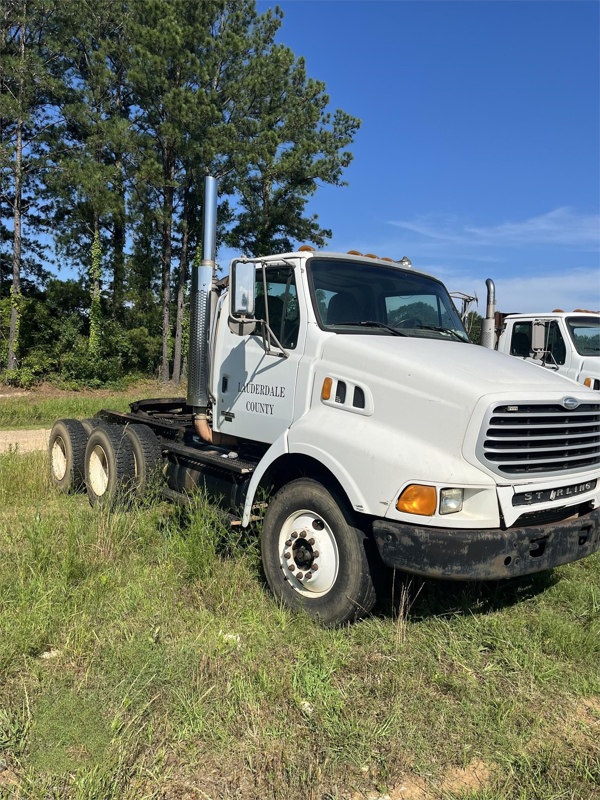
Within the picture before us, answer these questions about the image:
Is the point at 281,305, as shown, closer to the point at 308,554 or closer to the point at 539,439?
the point at 308,554

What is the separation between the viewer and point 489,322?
5941 mm

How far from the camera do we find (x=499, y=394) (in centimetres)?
335

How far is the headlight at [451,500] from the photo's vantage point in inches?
130

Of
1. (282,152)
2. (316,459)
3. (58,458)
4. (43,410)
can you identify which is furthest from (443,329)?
(282,152)

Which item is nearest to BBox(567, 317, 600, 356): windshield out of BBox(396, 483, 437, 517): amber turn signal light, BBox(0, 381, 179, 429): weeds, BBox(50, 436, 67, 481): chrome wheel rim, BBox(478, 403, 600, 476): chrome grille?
BBox(478, 403, 600, 476): chrome grille

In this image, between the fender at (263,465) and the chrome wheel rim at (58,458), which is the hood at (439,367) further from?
the chrome wheel rim at (58,458)

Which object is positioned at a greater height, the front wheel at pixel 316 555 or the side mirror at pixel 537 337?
the side mirror at pixel 537 337

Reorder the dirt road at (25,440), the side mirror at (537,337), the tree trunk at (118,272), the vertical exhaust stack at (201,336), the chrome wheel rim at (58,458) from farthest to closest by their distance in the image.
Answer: the tree trunk at (118,272)
the dirt road at (25,440)
the side mirror at (537,337)
the chrome wheel rim at (58,458)
the vertical exhaust stack at (201,336)

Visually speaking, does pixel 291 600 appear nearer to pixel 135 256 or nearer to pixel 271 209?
pixel 271 209

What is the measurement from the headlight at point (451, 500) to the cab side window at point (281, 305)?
172cm

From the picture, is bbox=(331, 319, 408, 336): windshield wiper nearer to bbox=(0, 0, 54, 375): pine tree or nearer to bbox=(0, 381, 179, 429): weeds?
bbox=(0, 381, 179, 429): weeds

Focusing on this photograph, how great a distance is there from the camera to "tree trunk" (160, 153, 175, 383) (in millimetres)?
25594

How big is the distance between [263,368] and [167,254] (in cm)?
2315

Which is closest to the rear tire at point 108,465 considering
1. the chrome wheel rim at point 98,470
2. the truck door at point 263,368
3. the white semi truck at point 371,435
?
the chrome wheel rim at point 98,470
